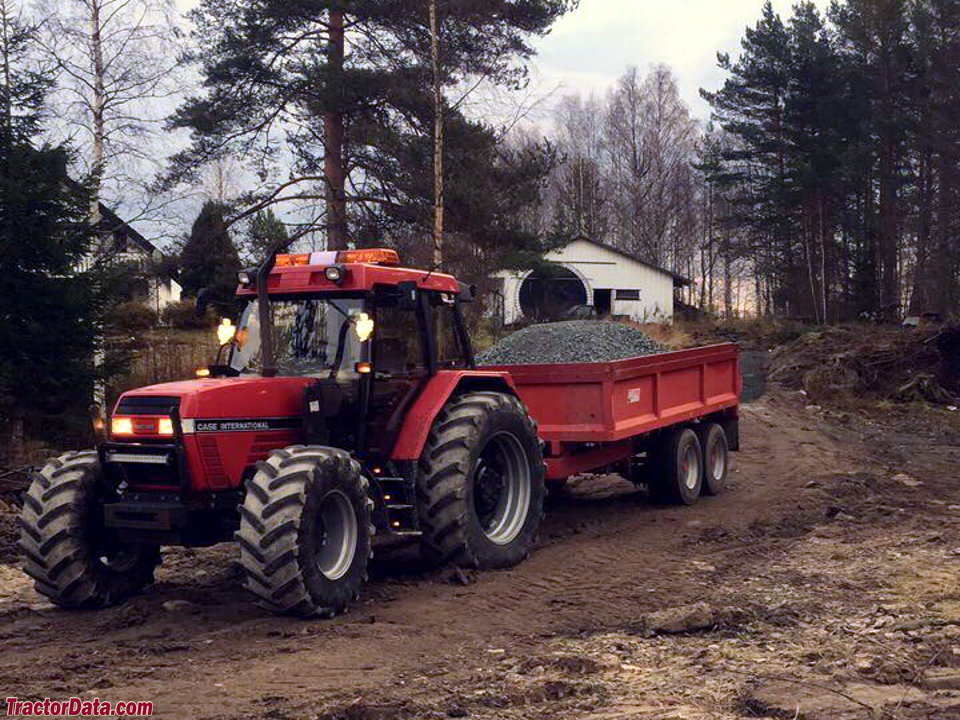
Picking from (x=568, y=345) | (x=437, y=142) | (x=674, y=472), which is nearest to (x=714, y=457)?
(x=674, y=472)

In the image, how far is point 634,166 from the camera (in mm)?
48625

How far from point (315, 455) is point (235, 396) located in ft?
2.43

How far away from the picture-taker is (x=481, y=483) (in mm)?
7766

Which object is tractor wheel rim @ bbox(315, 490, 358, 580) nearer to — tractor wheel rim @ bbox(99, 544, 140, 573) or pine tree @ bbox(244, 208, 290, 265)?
tractor wheel rim @ bbox(99, 544, 140, 573)

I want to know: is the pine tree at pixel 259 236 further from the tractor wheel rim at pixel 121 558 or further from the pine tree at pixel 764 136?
the pine tree at pixel 764 136

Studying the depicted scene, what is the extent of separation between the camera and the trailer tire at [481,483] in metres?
7.12

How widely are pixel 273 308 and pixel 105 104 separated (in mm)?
12710

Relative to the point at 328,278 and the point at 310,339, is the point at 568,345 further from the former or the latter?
the point at 328,278

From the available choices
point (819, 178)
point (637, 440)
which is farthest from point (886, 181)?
point (637, 440)

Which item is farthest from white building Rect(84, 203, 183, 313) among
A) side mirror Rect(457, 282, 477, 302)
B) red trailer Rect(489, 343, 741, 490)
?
red trailer Rect(489, 343, 741, 490)

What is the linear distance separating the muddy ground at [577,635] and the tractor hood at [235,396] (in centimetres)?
128

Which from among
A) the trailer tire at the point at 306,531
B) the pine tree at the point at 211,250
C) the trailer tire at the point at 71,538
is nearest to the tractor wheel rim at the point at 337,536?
the trailer tire at the point at 306,531

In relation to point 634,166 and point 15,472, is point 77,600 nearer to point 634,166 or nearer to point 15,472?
point 15,472

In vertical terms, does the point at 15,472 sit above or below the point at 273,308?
below
